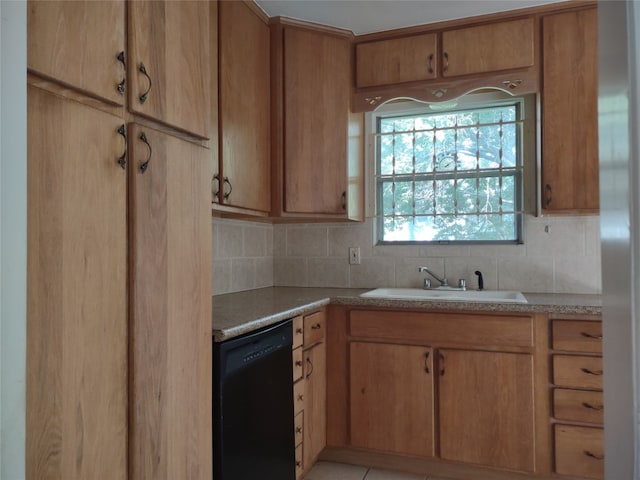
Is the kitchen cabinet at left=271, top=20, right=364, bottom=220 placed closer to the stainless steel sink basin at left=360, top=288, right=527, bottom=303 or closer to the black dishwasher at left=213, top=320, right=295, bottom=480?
the stainless steel sink basin at left=360, top=288, right=527, bottom=303

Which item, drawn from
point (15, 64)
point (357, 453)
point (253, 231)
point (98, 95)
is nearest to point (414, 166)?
point (253, 231)

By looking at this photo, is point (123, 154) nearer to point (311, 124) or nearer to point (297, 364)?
point (297, 364)

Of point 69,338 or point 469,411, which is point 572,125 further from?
point 69,338

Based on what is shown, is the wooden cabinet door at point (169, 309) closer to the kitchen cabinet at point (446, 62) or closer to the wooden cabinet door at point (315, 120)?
Result: the wooden cabinet door at point (315, 120)

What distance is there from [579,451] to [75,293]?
220cm

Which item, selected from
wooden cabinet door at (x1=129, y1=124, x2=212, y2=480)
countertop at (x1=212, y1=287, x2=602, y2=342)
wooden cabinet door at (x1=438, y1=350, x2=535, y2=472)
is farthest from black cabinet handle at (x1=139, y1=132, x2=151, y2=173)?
wooden cabinet door at (x1=438, y1=350, x2=535, y2=472)

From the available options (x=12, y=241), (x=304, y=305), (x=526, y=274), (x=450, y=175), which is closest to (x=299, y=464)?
(x=304, y=305)

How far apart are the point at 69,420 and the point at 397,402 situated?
174 centimetres

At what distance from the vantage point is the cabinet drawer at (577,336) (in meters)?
2.00

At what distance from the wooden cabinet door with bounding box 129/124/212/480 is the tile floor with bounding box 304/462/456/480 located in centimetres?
112

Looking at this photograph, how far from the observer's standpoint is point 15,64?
43cm

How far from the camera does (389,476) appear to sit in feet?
7.60

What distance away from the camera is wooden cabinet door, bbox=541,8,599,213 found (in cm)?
227

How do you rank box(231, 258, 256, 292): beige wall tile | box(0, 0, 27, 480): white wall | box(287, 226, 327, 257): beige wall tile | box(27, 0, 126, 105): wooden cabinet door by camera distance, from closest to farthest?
box(0, 0, 27, 480): white wall
box(27, 0, 126, 105): wooden cabinet door
box(231, 258, 256, 292): beige wall tile
box(287, 226, 327, 257): beige wall tile
